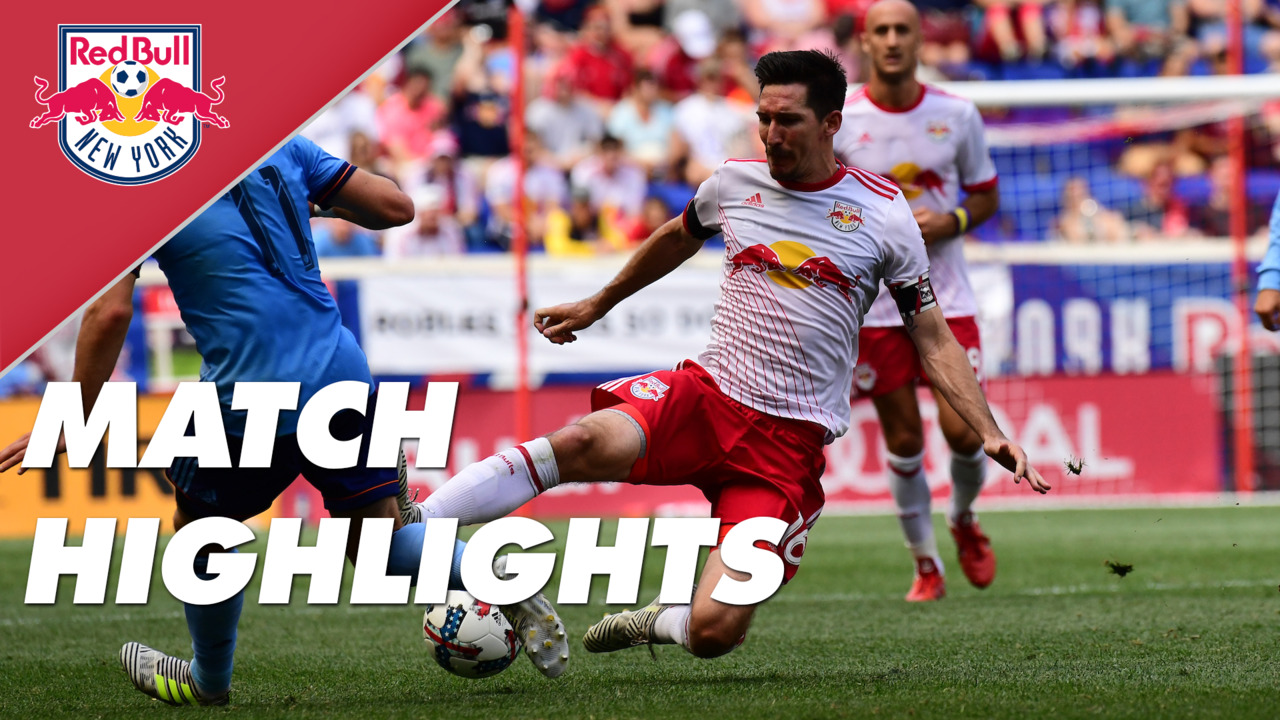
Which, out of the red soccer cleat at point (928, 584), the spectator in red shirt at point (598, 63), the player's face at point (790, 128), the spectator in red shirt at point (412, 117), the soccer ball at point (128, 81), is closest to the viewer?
the player's face at point (790, 128)

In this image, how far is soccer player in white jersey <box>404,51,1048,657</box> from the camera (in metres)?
4.86

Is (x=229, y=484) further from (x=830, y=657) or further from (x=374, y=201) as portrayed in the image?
(x=830, y=657)

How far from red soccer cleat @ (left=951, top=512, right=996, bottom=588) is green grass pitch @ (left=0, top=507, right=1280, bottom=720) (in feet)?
0.37

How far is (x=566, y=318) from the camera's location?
16.8 ft

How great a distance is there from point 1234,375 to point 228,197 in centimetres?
1090

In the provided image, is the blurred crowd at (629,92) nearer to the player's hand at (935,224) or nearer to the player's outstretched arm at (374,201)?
the player's hand at (935,224)

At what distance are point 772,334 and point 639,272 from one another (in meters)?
0.52

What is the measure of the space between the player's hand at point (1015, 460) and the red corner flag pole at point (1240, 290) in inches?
379

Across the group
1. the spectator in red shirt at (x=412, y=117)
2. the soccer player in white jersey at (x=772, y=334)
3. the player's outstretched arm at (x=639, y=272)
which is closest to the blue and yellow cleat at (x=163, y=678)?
the soccer player in white jersey at (x=772, y=334)

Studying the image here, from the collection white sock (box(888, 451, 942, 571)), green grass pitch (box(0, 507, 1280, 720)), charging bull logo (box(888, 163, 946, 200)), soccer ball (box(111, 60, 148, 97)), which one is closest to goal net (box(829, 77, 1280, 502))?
green grass pitch (box(0, 507, 1280, 720))

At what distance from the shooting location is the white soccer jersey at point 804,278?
499 centimetres

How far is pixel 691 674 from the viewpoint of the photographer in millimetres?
5188

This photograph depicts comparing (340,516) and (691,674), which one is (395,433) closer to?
(340,516)

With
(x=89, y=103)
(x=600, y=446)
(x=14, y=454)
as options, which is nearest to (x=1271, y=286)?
(x=600, y=446)
